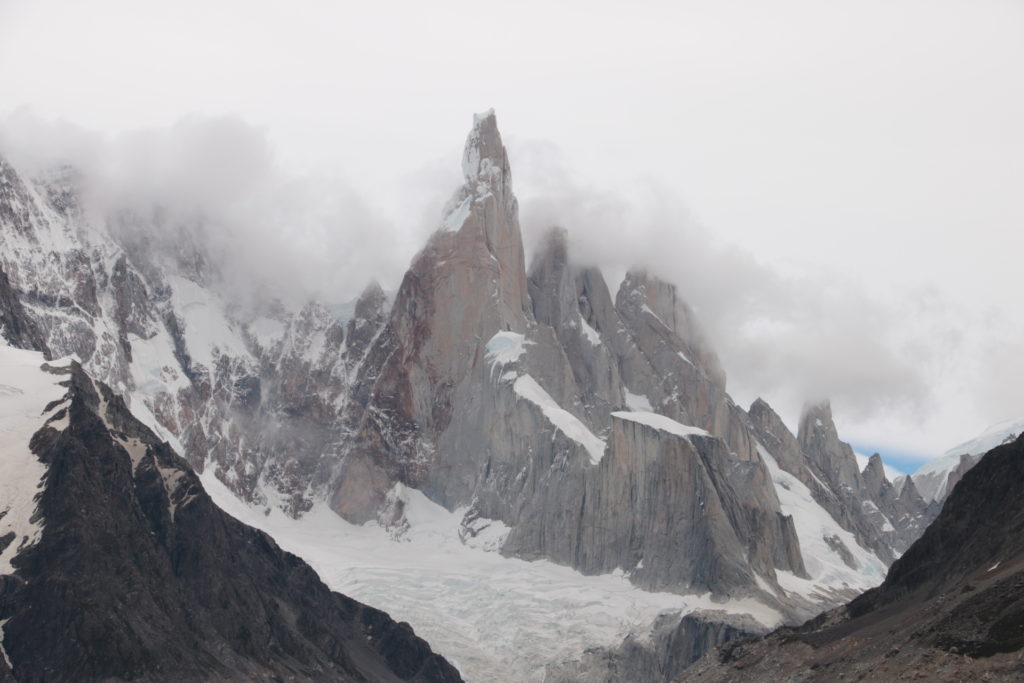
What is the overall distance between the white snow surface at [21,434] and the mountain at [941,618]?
244ft

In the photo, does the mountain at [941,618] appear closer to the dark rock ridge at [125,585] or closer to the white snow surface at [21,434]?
the dark rock ridge at [125,585]

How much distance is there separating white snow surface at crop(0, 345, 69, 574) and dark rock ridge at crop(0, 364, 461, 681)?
129cm

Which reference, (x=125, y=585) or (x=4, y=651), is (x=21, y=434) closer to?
(x=125, y=585)

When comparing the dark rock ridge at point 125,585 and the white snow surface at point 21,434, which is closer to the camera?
the dark rock ridge at point 125,585

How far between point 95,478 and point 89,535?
31.1 ft

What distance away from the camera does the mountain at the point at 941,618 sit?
96.4 m

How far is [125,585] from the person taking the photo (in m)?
172

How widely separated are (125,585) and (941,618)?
98169 mm

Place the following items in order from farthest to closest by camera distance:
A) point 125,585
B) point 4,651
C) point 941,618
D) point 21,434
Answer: point 21,434, point 125,585, point 4,651, point 941,618

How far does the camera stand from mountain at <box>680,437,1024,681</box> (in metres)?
96.4

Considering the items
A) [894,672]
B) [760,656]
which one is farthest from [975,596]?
[760,656]

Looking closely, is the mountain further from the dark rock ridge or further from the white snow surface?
the white snow surface

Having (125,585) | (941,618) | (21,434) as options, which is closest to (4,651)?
(125,585)

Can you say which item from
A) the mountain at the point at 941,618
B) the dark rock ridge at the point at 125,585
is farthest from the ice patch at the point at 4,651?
the mountain at the point at 941,618
